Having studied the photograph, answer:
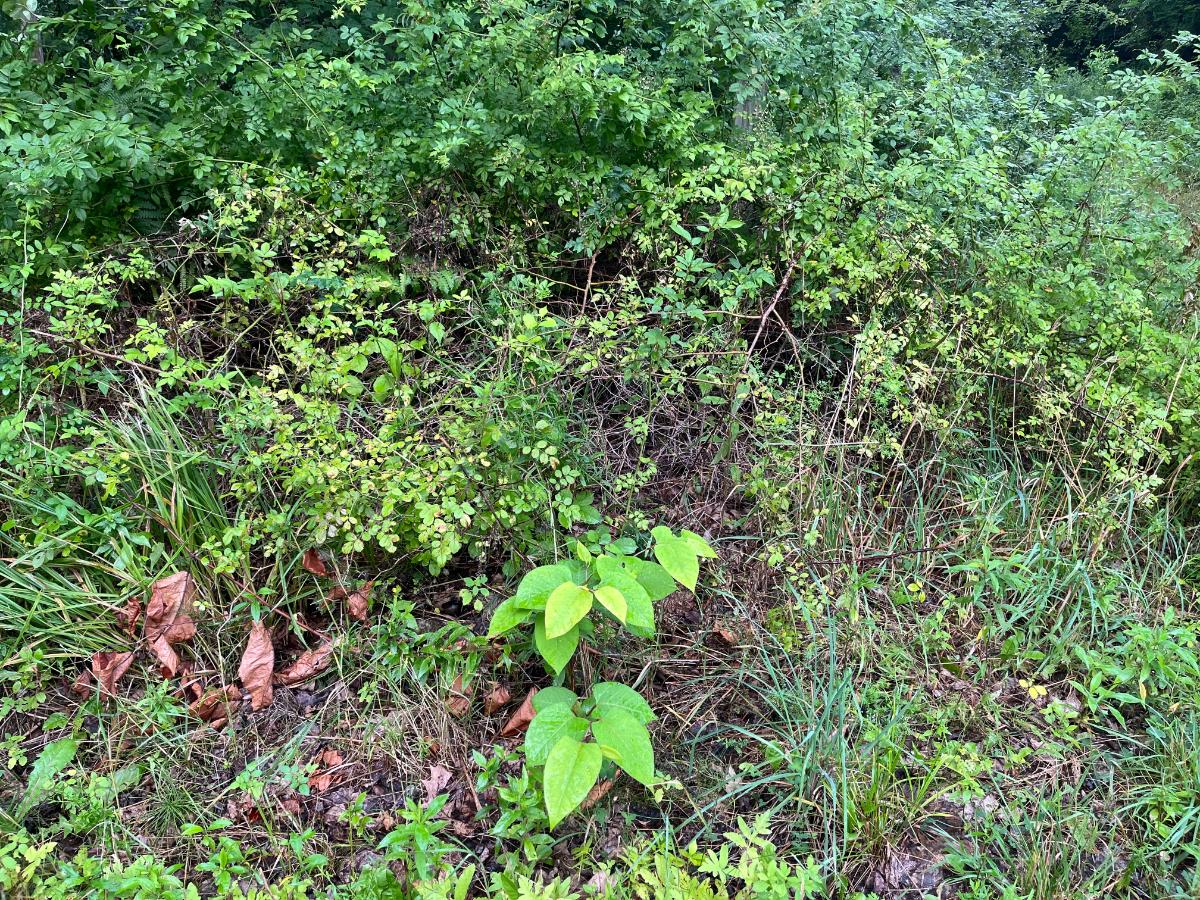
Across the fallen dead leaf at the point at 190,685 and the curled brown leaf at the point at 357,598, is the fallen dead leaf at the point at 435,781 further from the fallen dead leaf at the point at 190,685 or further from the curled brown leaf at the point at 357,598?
the fallen dead leaf at the point at 190,685

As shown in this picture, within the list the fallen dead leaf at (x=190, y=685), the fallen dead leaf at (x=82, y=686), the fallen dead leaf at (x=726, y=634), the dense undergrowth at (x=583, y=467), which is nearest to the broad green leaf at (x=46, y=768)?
the dense undergrowth at (x=583, y=467)

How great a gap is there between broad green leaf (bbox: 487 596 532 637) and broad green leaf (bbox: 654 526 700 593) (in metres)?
0.42

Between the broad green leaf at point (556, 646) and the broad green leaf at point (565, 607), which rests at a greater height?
the broad green leaf at point (565, 607)

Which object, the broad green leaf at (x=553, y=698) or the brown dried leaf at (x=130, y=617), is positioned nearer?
the broad green leaf at (x=553, y=698)

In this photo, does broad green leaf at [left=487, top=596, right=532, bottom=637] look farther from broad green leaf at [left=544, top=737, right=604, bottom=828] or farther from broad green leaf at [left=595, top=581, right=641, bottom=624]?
broad green leaf at [left=544, top=737, right=604, bottom=828]

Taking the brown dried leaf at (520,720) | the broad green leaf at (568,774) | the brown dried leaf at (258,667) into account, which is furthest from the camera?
the brown dried leaf at (258,667)

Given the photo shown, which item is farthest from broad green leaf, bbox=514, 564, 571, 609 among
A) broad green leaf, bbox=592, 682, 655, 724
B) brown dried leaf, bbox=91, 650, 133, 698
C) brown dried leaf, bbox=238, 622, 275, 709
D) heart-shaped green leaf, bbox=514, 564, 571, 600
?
brown dried leaf, bbox=91, 650, 133, 698

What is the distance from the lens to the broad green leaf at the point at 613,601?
199 cm

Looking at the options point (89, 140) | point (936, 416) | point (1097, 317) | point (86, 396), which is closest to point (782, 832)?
point (936, 416)

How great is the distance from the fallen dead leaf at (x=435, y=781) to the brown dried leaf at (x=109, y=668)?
105 cm

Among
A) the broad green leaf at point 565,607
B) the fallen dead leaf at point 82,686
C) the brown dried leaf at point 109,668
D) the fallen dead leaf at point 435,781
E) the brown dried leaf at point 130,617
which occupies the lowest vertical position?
the fallen dead leaf at point 435,781

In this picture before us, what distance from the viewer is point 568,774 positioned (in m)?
1.84

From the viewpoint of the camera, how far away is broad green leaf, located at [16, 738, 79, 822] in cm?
213

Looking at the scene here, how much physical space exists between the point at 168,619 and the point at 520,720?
1.24 m
